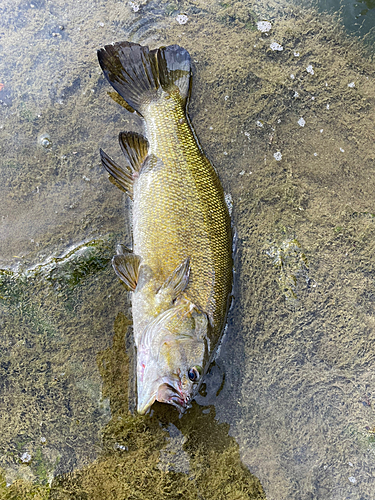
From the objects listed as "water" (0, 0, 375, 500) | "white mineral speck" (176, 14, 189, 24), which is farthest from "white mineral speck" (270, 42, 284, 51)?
"white mineral speck" (176, 14, 189, 24)

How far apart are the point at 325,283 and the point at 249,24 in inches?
117

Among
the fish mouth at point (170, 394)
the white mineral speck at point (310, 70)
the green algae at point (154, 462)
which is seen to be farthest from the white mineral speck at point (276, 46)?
the green algae at point (154, 462)

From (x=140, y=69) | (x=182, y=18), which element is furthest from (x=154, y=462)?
(x=182, y=18)

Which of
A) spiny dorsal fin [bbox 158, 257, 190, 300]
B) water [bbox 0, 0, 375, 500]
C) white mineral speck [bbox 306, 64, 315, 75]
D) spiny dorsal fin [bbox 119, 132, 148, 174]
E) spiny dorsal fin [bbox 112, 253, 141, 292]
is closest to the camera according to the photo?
spiny dorsal fin [bbox 158, 257, 190, 300]

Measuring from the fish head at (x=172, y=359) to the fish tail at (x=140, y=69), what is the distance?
6.94 feet

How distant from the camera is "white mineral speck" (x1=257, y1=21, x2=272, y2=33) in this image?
13.0 feet

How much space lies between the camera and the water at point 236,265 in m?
3.15

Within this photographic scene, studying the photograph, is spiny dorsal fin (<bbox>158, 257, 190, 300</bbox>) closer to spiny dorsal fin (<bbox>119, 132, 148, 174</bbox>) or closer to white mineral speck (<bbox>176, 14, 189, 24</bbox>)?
spiny dorsal fin (<bbox>119, 132, 148, 174</bbox>)

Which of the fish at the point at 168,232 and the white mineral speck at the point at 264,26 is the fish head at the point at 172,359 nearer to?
the fish at the point at 168,232

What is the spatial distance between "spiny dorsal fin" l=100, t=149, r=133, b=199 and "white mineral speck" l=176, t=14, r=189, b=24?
5.96ft


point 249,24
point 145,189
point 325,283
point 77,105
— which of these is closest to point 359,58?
point 249,24

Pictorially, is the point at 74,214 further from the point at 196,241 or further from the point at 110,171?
the point at 196,241

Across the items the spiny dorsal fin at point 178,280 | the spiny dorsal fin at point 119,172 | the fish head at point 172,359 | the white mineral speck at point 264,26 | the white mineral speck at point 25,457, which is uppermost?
the white mineral speck at point 264,26

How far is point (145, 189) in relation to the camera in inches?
129
